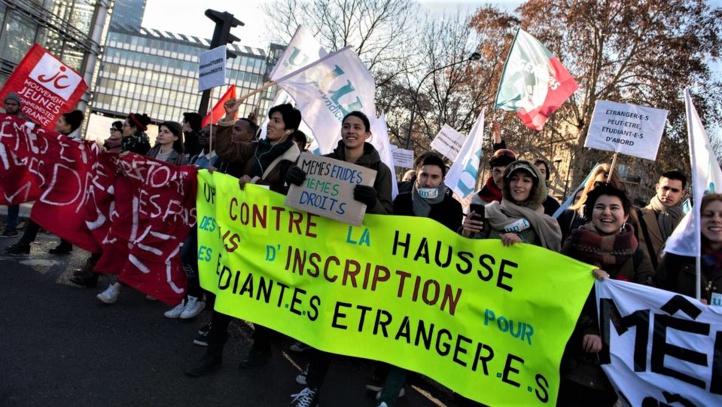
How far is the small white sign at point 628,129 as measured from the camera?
450 cm

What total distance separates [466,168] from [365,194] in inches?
140

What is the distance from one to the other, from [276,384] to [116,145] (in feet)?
12.9

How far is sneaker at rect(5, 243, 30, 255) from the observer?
5.76m

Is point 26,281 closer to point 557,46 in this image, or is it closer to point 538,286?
point 538,286

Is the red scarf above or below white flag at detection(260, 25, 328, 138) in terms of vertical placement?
below

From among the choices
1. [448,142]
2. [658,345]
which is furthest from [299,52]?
[658,345]

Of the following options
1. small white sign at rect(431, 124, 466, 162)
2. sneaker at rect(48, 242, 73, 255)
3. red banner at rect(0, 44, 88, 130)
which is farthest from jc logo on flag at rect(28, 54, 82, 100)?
small white sign at rect(431, 124, 466, 162)

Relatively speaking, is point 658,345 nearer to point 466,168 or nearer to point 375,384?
point 375,384

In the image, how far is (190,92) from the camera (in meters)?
108

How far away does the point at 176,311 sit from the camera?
4.50 meters

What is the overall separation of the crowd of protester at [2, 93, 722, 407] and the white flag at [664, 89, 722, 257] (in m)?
0.13

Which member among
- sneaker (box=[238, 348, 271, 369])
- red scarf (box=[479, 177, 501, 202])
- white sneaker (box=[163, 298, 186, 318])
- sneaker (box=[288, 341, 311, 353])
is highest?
red scarf (box=[479, 177, 501, 202])

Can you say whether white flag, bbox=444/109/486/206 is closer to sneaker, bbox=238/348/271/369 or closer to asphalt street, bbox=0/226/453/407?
asphalt street, bbox=0/226/453/407

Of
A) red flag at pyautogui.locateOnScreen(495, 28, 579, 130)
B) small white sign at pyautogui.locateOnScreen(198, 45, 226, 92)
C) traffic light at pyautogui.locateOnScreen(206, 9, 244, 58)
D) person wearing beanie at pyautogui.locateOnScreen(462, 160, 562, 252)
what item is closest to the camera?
person wearing beanie at pyautogui.locateOnScreen(462, 160, 562, 252)
